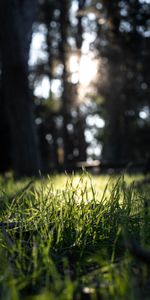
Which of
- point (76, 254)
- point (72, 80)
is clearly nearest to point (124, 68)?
point (72, 80)

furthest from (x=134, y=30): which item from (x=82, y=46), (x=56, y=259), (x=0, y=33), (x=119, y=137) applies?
(x=119, y=137)

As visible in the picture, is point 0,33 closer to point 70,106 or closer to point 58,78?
point 70,106

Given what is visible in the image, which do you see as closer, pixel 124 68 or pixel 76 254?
pixel 76 254

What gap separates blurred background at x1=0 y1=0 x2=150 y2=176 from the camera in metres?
10.8

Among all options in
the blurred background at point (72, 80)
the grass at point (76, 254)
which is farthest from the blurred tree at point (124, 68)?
the grass at point (76, 254)

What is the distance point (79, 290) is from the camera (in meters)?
1.43

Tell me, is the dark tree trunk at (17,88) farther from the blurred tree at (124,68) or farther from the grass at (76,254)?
the grass at (76,254)

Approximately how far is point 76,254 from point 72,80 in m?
32.5

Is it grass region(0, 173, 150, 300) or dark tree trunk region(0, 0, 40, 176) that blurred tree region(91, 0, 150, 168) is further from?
grass region(0, 173, 150, 300)

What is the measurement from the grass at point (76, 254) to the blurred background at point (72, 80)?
361 centimetres

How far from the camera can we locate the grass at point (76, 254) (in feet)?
4.44

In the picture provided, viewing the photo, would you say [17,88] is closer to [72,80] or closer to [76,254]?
[76,254]

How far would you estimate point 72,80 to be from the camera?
34.0m

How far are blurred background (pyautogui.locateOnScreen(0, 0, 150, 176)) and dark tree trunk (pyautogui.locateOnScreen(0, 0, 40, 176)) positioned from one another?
0.08 feet
